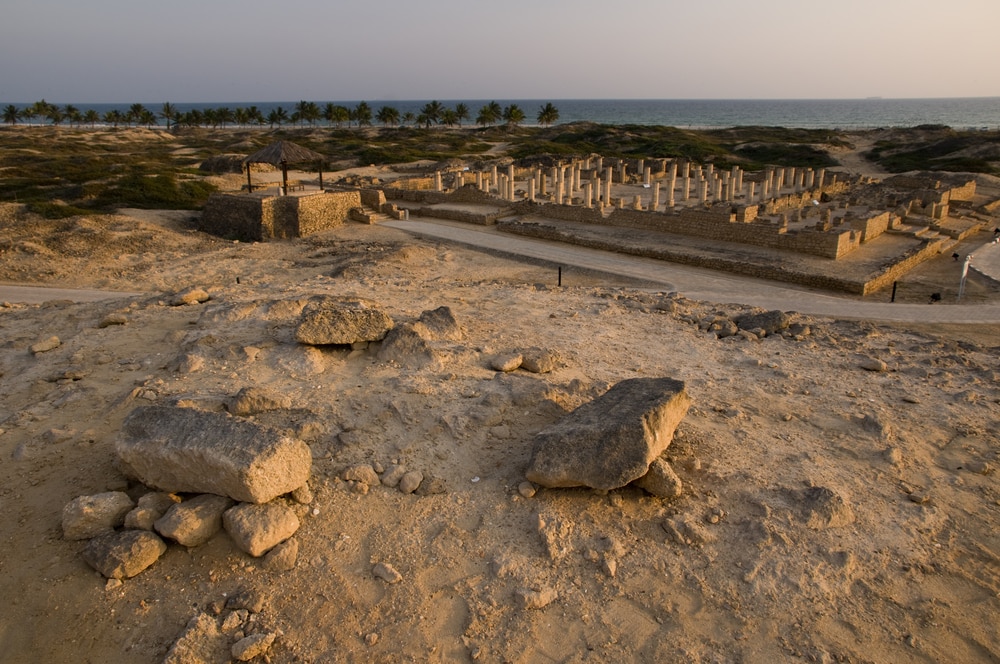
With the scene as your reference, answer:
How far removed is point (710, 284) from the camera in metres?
15.9

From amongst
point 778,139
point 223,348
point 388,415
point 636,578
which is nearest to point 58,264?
point 223,348

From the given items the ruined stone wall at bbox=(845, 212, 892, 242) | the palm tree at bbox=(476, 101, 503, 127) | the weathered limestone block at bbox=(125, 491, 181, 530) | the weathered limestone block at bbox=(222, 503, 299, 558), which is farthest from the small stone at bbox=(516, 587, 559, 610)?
the palm tree at bbox=(476, 101, 503, 127)

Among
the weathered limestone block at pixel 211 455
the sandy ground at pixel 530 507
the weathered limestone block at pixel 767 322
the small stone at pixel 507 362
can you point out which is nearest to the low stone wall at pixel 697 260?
the weathered limestone block at pixel 767 322

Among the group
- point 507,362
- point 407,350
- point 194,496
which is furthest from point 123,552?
point 507,362

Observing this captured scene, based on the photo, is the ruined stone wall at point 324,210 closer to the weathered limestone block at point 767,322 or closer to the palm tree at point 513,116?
the weathered limestone block at point 767,322

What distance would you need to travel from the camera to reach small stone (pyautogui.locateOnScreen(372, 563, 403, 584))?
16.0ft

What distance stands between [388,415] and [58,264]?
1606cm

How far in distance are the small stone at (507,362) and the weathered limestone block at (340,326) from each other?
1473 mm

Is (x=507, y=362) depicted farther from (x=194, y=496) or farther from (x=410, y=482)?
(x=194, y=496)

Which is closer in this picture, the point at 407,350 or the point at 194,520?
the point at 194,520

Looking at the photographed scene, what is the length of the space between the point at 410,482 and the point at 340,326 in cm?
304

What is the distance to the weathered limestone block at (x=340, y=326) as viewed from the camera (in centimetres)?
817

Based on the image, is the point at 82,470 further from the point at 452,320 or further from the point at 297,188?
the point at 297,188

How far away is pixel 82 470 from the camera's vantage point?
19.2 feet
